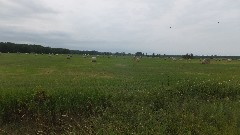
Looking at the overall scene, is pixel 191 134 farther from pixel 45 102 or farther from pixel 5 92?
→ pixel 5 92

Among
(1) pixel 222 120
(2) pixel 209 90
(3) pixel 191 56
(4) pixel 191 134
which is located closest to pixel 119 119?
(4) pixel 191 134

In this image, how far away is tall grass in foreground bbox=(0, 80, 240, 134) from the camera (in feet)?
40.2

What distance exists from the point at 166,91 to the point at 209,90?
276 centimetres

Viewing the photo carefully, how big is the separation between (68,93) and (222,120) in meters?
6.46

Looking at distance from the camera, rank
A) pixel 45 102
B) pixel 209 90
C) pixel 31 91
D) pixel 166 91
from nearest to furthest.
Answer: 1. pixel 45 102
2. pixel 31 91
3. pixel 166 91
4. pixel 209 90

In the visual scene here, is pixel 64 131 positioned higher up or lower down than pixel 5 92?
lower down

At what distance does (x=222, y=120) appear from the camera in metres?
12.9

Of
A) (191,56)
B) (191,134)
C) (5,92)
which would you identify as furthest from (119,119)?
(191,56)

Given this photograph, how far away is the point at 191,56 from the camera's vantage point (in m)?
124

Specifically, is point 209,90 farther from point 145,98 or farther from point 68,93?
point 68,93

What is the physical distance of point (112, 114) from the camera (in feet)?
45.7

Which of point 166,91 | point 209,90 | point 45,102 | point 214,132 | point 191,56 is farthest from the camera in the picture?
point 191,56

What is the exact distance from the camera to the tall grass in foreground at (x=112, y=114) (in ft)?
40.2

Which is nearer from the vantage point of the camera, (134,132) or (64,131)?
(134,132)
